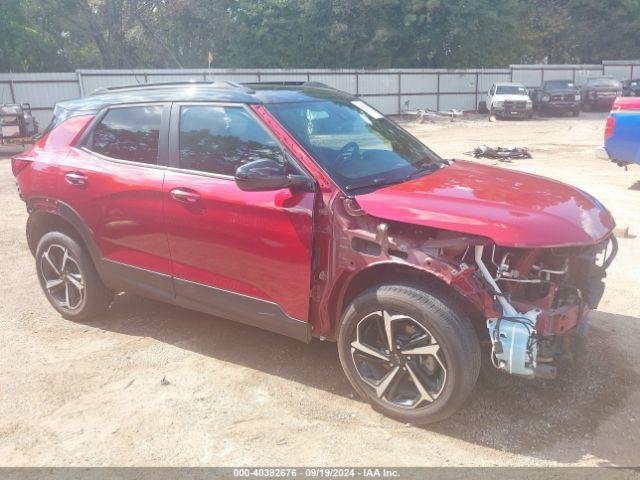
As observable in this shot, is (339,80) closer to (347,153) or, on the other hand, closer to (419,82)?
(419,82)

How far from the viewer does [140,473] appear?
2863 millimetres

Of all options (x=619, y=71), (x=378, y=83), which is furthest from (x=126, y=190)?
(x=619, y=71)

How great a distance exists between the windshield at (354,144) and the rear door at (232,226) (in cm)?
21

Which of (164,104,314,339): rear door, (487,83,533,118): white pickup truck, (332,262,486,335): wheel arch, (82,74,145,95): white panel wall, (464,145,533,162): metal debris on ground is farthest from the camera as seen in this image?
(487,83,533,118): white pickup truck

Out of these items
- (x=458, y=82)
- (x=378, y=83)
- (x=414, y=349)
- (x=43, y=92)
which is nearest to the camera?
(x=414, y=349)

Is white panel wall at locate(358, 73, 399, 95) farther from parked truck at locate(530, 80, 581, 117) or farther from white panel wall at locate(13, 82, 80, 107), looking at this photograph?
Result: white panel wall at locate(13, 82, 80, 107)

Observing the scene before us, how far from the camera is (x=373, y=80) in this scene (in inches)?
1108

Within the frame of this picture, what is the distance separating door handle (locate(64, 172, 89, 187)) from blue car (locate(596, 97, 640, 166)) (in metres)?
7.66

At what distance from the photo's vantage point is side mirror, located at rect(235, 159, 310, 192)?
319 centimetres

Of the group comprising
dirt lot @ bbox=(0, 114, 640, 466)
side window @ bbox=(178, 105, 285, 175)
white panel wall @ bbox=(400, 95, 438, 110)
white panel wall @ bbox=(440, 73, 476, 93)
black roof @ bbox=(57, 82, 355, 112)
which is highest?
black roof @ bbox=(57, 82, 355, 112)

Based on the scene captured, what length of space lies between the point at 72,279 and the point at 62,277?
127 mm

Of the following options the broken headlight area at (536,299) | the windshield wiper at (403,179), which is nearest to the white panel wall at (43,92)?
the windshield wiper at (403,179)

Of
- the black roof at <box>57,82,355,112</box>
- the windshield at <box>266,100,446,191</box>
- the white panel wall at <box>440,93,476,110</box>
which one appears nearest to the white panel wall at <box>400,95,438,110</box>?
the white panel wall at <box>440,93,476,110</box>

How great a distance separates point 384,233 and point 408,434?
1.15m
